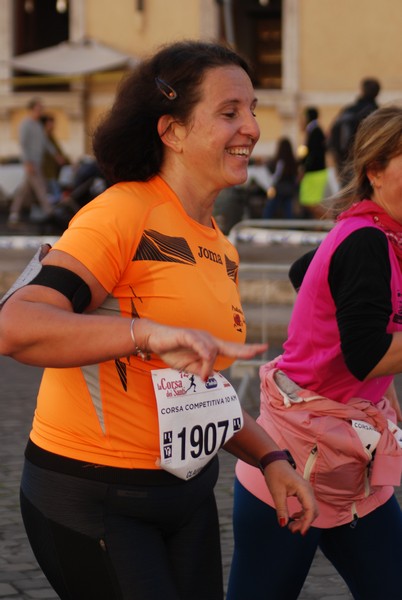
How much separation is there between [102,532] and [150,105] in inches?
34.2

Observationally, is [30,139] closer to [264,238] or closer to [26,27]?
[264,238]

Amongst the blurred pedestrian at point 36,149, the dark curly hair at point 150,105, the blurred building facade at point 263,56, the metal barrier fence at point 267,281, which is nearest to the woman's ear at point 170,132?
the dark curly hair at point 150,105

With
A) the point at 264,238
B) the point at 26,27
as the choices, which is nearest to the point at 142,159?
the point at 264,238

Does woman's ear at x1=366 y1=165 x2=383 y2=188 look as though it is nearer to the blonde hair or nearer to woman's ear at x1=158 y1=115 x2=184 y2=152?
the blonde hair

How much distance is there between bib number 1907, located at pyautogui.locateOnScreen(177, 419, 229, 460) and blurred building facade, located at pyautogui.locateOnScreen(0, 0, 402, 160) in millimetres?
26913

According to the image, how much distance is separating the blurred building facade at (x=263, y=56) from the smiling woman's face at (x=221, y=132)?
26.8 metres

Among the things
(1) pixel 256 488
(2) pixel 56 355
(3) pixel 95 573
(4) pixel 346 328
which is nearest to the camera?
(2) pixel 56 355

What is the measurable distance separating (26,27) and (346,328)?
32.3 m

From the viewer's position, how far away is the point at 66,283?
2.60 metres

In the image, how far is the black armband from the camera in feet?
8.48

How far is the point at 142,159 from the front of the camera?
2.95 metres

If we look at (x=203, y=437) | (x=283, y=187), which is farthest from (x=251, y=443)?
(x=283, y=187)

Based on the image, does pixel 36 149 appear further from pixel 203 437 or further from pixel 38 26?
pixel 203 437

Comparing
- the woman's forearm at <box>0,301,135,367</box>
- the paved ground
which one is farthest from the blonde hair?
the paved ground
